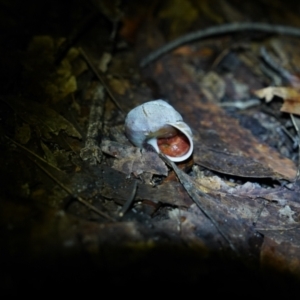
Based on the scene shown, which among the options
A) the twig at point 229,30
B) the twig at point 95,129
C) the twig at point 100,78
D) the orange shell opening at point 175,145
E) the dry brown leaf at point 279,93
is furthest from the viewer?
the twig at point 229,30

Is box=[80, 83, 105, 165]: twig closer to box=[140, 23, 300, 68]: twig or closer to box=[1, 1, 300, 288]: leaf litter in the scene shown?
box=[1, 1, 300, 288]: leaf litter

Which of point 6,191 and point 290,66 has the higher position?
point 290,66

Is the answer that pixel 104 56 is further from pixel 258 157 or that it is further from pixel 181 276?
pixel 181 276

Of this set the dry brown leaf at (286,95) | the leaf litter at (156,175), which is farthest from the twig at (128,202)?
the dry brown leaf at (286,95)

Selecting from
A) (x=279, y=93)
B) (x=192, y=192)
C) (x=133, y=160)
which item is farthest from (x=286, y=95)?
(x=133, y=160)

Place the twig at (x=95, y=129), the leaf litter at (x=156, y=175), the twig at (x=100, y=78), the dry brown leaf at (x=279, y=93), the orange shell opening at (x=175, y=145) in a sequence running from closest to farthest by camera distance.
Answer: the leaf litter at (x=156, y=175)
the twig at (x=95, y=129)
the orange shell opening at (x=175, y=145)
the twig at (x=100, y=78)
the dry brown leaf at (x=279, y=93)

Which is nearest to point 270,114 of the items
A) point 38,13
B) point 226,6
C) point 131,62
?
point 131,62

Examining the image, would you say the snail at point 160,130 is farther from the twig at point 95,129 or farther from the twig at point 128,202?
the twig at point 128,202

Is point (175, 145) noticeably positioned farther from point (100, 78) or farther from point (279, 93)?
point (279, 93)
